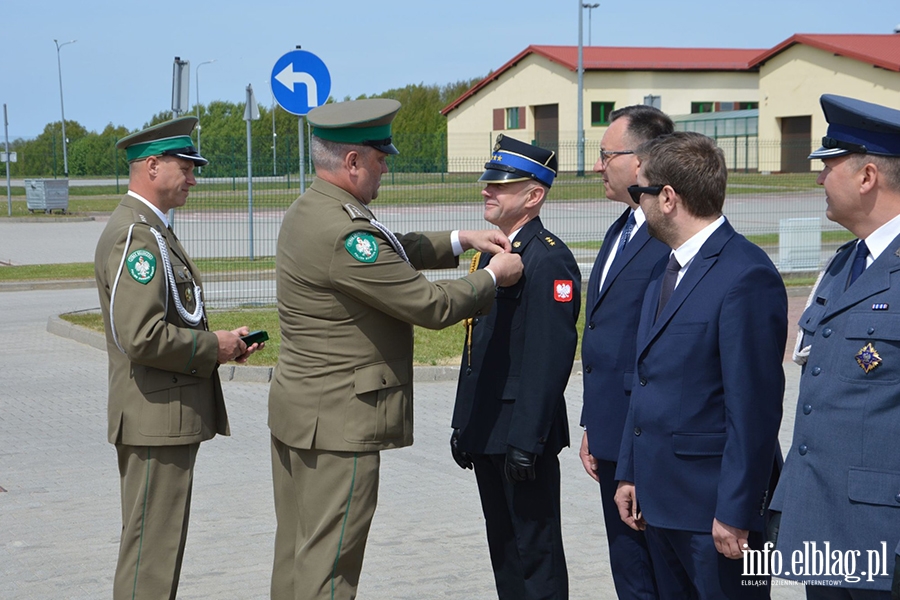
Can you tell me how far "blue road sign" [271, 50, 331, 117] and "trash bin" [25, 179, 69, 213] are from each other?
24.9 meters

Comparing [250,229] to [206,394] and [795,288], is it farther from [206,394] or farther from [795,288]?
[206,394]

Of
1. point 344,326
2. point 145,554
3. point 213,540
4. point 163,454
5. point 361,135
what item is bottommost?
point 213,540

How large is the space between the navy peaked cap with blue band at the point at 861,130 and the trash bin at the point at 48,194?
33.4 m

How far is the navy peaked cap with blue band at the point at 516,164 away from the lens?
13.9 feet

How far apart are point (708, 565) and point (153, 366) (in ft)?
7.36

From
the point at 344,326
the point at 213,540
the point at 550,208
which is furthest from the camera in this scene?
the point at 550,208

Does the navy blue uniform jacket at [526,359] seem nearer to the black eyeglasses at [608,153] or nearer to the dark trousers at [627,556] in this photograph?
the dark trousers at [627,556]

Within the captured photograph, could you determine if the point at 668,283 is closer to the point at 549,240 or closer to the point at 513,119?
the point at 549,240

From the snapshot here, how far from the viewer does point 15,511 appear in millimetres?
6059

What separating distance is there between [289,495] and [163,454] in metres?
0.54

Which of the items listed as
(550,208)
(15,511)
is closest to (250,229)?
(550,208)

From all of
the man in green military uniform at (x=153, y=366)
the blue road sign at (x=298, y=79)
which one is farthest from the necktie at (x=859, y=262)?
the blue road sign at (x=298, y=79)

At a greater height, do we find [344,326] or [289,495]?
[344,326]

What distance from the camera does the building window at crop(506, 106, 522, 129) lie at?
→ 56938mm
